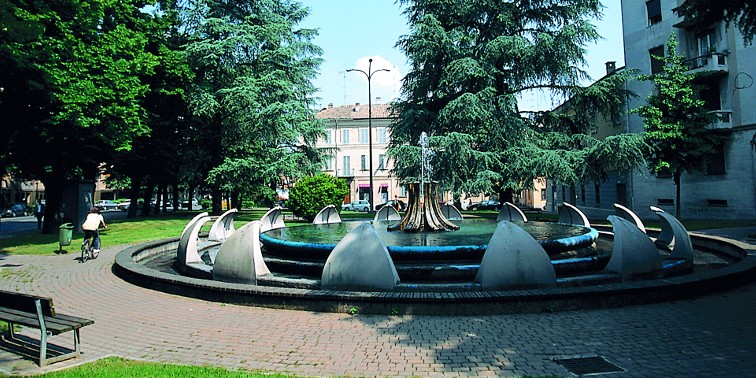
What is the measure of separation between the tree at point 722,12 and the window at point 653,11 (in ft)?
82.5

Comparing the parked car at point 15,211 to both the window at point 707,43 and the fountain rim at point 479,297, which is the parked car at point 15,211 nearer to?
the fountain rim at point 479,297

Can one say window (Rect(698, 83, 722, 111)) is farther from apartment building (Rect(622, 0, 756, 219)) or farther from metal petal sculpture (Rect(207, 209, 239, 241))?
metal petal sculpture (Rect(207, 209, 239, 241))

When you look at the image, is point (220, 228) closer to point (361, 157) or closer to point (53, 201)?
point (53, 201)

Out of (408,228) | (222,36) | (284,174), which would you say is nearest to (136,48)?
(222,36)

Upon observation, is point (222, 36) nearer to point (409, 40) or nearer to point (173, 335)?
point (409, 40)

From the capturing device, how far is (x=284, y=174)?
31.8m

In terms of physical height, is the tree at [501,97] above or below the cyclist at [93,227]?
above

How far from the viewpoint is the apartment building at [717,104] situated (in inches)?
979

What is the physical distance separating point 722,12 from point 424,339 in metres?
7.16

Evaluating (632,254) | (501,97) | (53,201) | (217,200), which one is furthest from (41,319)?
(217,200)

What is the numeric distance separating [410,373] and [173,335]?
10.7ft

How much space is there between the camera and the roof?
6227 centimetres

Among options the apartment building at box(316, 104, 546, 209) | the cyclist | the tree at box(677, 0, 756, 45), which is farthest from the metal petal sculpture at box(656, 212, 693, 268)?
the apartment building at box(316, 104, 546, 209)

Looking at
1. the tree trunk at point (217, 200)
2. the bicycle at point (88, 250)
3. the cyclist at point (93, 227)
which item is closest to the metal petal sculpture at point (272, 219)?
the cyclist at point (93, 227)
